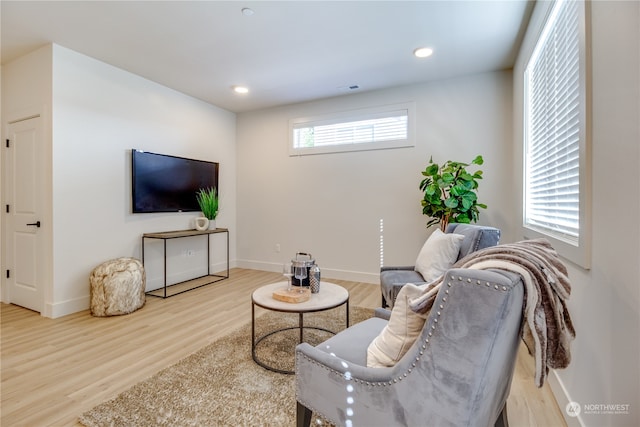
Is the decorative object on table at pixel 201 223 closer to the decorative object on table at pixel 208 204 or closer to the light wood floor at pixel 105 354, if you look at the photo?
the decorative object on table at pixel 208 204

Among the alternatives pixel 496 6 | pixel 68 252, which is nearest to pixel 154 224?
pixel 68 252

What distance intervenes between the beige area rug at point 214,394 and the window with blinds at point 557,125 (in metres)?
1.83

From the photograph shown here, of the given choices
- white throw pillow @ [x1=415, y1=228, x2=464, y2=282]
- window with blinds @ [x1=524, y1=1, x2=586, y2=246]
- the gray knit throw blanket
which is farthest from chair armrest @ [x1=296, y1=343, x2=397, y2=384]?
white throw pillow @ [x1=415, y1=228, x2=464, y2=282]

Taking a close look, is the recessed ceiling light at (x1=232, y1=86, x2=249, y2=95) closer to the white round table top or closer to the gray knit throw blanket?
the white round table top

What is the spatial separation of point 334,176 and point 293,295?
2701 mm

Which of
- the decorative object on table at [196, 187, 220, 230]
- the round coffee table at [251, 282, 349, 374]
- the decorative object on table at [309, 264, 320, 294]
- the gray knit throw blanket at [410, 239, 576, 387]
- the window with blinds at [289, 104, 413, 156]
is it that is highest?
the window with blinds at [289, 104, 413, 156]

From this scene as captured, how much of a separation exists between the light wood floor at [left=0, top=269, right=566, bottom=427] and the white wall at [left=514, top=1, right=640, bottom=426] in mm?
527

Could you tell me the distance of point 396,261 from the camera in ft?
13.6

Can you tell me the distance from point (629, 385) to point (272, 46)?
3.37 m

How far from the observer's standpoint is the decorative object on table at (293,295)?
205 cm

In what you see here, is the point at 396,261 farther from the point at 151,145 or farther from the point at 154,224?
the point at 151,145

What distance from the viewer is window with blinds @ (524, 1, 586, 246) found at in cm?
159

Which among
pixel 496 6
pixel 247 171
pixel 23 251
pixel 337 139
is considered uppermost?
pixel 496 6

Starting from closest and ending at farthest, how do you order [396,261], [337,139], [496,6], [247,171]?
[496,6], [396,261], [337,139], [247,171]
